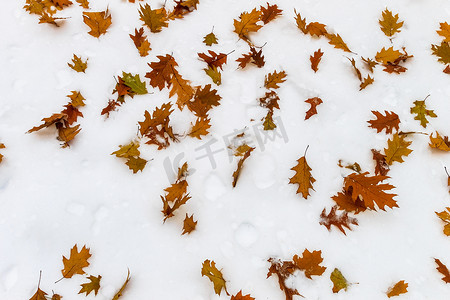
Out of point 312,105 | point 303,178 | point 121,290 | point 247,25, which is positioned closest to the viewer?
point 121,290

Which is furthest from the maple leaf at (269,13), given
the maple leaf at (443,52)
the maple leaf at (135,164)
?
the maple leaf at (135,164)

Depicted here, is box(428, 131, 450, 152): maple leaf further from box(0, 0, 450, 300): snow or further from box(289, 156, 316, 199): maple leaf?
box(289, 156, 316, 199): maple leaf

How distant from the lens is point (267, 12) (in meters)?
2.20

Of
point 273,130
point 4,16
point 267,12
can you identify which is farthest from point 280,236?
point 4,16

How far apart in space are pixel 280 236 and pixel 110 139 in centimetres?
98

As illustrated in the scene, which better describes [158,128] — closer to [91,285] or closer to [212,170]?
[212,170]

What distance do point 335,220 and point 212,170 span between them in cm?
64

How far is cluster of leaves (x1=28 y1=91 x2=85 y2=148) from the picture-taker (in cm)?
171

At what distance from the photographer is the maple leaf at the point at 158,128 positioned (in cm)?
174

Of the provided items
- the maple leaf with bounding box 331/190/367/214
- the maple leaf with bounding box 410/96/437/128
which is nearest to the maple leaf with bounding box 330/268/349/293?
the maple leaf with bounding box 331/190/367/214

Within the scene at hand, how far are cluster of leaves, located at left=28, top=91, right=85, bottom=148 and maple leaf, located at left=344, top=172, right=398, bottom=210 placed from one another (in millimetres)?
1401

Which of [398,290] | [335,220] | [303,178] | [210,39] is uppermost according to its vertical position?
[210,39]

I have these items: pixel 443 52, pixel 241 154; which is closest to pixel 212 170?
pixel 241 154

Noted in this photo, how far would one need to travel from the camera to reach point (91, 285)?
4.58 ft
